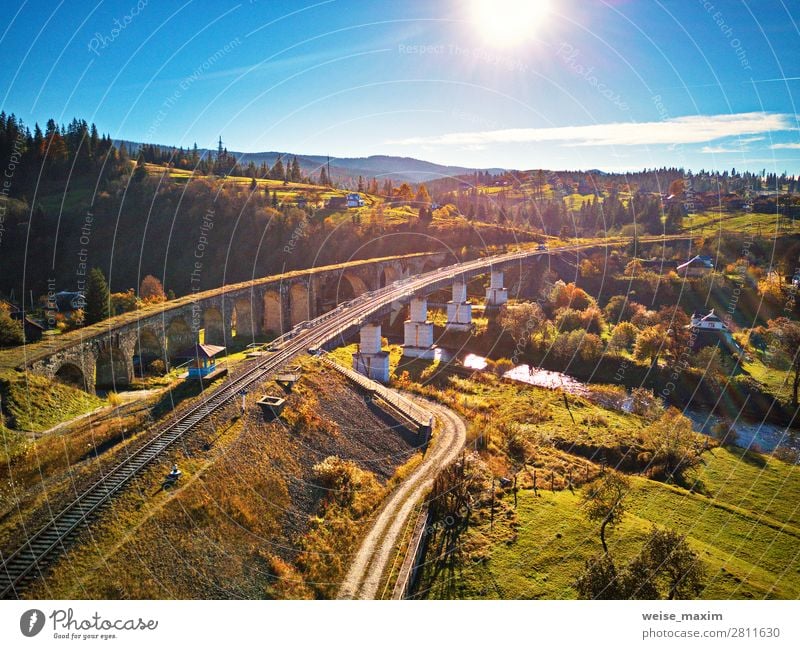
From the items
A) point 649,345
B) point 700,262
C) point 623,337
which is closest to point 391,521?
point 649,345

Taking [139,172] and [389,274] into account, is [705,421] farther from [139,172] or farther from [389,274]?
[139,172]

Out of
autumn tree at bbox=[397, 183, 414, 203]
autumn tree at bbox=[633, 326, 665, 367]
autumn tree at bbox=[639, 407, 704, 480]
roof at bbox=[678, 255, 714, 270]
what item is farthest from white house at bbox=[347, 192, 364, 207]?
autumn tree at bbox=[639, 407, 704, 480]

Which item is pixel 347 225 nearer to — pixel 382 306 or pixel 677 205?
pixel 382 306

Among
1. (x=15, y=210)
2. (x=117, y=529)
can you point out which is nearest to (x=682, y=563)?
(x=117, y=529)

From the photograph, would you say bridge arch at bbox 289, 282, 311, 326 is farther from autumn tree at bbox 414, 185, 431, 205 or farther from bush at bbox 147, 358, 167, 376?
autumn tree at bbox 414, 185, 431, 205

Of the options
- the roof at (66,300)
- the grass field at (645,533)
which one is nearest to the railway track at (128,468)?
the grass field at (645,533)
